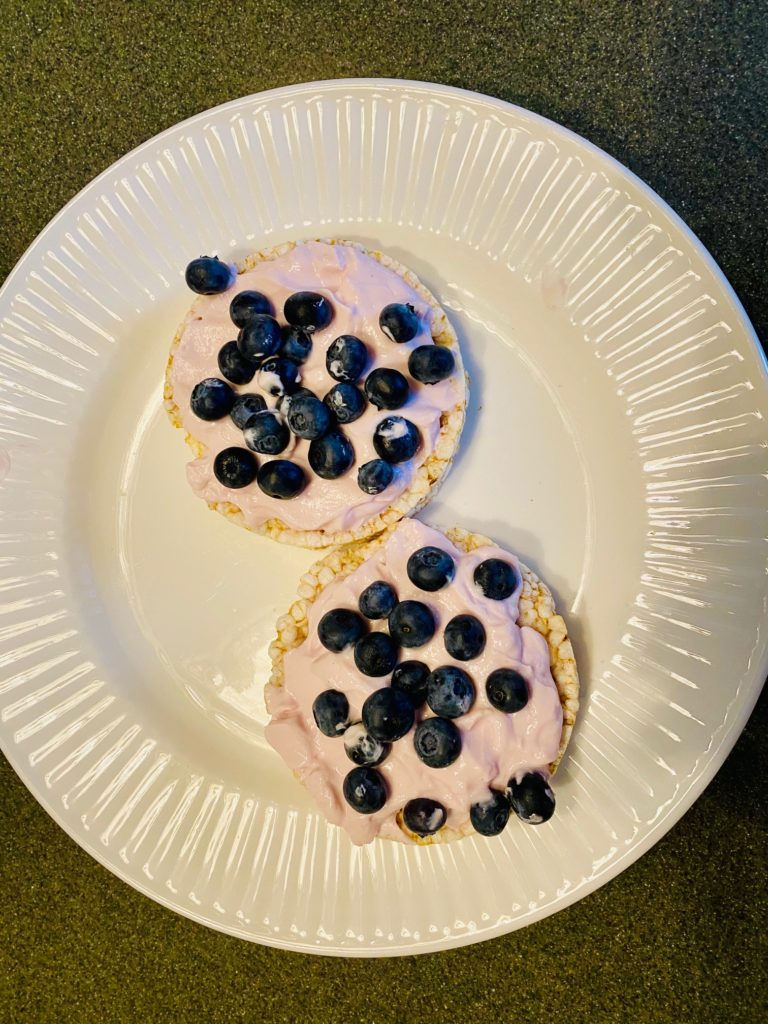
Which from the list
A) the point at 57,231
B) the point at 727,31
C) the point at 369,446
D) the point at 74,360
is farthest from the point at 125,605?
the point at 727,31

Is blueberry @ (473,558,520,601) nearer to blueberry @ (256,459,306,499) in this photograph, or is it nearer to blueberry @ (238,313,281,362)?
blueberry @ (256,459,306,499)

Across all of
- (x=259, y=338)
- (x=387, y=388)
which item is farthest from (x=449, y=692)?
(x=259, y=338)

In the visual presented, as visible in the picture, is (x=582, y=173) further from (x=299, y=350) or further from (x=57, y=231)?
(x=57, y=231)

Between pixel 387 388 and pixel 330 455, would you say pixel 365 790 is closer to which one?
pixel 330 455

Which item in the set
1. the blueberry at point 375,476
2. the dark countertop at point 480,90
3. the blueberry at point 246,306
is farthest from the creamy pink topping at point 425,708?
the dark countertop at point 480,90

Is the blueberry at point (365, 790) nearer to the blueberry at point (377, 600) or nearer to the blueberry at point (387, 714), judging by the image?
the blueberry at point (387, 714)

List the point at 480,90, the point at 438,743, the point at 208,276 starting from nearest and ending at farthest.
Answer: the point at 438,743 < the point at 208,276 < the point at 480,90

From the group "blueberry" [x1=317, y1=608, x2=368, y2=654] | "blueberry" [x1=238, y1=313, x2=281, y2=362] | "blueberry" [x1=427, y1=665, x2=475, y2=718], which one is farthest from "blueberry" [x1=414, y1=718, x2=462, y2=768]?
"blueberry" [x1=238, y1=313, x2=281, y2=362]
